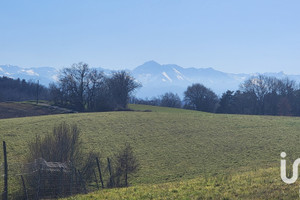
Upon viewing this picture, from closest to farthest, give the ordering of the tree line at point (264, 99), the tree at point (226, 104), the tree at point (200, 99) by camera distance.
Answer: the tree line at point (264, 99) < the tree at point (226, 104) < the tree at point (200, 99)

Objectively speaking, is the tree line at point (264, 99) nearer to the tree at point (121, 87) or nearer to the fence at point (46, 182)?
the tree at point (121, 87)

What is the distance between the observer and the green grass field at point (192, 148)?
13227mm

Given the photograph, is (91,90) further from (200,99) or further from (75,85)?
(200,99)

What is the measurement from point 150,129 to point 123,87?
46.3 m

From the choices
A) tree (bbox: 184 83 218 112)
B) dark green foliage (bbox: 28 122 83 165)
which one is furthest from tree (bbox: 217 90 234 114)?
dark green foliage (bbox: 28 122 83 165)

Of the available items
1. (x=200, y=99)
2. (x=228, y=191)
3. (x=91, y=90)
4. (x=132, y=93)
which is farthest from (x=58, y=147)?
(x=200, y=99)

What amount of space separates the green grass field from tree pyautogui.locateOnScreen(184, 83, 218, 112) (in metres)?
58.8

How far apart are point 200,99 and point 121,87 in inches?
1417

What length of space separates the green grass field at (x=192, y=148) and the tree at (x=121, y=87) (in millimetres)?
33619

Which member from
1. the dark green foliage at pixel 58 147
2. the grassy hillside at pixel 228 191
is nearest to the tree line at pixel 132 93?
the dark green foliage at pixel 58 147

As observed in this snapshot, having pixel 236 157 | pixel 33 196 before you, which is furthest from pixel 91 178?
pixel 236 157

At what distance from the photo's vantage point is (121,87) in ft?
290

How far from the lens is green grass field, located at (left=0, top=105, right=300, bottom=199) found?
13227 millimetres

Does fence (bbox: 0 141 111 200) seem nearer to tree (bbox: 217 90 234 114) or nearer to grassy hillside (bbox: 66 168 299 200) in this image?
grassy hillside (bbox: 66 168 299 200)
